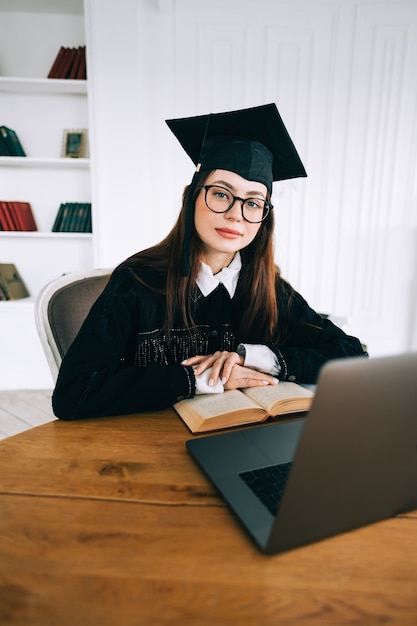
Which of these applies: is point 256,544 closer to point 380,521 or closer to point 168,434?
point 380,521

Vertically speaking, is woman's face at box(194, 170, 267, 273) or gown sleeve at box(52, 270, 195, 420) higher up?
woman's face at box(194, 170, 267, 273)

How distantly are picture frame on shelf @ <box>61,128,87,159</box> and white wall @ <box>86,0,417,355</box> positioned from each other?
0.30 meters

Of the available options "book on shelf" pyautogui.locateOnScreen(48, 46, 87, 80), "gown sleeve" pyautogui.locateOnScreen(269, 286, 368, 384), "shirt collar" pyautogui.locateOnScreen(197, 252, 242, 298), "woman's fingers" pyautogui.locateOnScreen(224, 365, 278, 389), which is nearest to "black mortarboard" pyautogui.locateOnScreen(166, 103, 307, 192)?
"shirt collar" pyautogui.locateOnScreen(197, 252, 242, 298)

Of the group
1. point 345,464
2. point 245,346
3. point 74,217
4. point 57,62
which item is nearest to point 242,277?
point 245,346

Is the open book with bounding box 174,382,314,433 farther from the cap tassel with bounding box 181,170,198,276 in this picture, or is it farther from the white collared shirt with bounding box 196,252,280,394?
the cap tassel with bounding box 181,170,198,276

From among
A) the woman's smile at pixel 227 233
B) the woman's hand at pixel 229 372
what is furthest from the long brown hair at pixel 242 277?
the woman's hand at pixel 229 372

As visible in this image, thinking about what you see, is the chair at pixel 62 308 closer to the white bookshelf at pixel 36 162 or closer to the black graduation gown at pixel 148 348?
the black graduation gown at pixel 148 348

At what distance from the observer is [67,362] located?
890 millimetres

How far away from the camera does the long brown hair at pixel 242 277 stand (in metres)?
1.14

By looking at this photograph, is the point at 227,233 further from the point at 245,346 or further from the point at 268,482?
the point at 268,482

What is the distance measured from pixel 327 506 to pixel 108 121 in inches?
108

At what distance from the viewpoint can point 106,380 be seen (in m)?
0.85

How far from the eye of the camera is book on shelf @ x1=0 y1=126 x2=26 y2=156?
2672mm

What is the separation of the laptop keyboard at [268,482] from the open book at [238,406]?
0.17m
